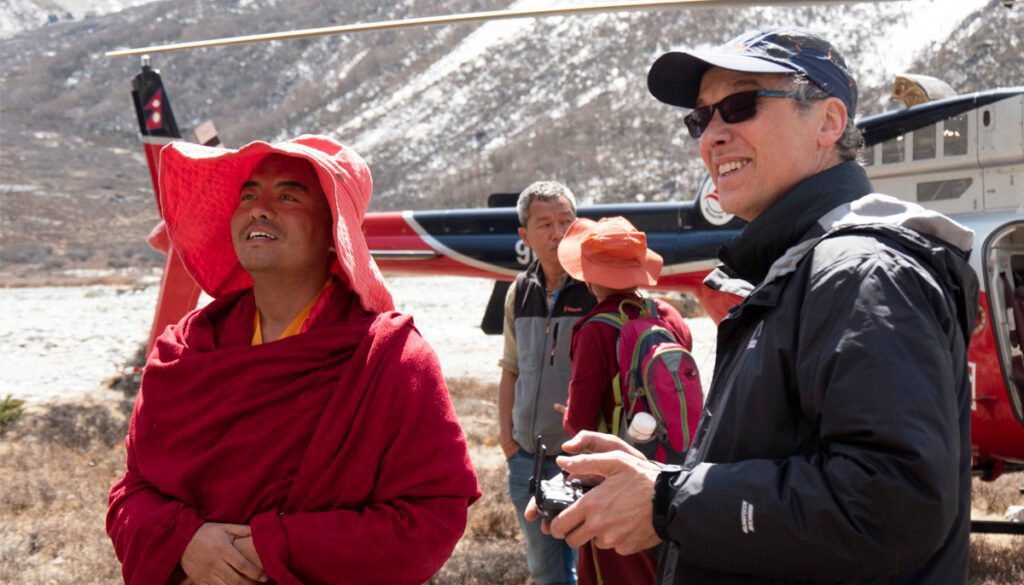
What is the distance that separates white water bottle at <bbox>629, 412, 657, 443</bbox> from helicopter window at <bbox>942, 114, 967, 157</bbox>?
354 cm

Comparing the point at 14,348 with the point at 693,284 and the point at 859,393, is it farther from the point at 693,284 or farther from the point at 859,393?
the point at 859,393

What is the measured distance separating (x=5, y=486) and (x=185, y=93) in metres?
64.1

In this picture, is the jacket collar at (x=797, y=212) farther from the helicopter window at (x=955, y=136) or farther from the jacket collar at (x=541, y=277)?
the helicopter window at (x=955, y=136)

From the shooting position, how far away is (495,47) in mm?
57062

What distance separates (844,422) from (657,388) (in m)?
1.44

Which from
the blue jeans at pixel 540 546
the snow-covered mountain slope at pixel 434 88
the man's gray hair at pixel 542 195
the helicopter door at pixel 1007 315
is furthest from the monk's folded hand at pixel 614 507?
the snow-covered mountain slope at pixel 434 88

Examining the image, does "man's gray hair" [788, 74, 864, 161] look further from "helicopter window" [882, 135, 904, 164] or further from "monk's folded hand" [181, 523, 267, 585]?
"helicopter window" [882, 135, 904, 164]

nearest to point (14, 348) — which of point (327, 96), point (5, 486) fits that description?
point (5, 486)

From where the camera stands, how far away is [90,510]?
6512 mm

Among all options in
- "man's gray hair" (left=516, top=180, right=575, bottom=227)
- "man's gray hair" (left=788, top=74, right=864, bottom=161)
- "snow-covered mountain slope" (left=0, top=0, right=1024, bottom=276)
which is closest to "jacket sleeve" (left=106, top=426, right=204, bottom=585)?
"man's gray hair" (left=788, top=74, right=864, bottom=161)

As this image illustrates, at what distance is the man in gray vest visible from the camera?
3.57 metres

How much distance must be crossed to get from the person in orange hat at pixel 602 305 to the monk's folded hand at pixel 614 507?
1386mm

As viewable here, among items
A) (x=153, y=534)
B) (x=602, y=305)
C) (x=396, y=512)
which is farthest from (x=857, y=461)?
(x=602, y=305)

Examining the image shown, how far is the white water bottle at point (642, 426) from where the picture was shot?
2.59 m
